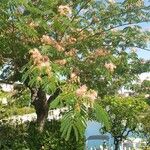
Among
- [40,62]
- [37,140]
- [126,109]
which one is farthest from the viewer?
[126,109]

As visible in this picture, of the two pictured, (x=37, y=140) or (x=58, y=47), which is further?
(x=37, y=140)

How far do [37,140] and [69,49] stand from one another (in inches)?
106

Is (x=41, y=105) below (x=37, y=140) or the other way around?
the other way around

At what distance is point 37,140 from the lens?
13.2 metres

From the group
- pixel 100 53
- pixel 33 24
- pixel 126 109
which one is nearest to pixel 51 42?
pixel 33 24

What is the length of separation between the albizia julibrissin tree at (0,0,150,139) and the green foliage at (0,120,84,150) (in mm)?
422

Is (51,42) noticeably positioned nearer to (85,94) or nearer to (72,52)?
(72,52)

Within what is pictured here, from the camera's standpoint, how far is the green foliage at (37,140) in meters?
13.0

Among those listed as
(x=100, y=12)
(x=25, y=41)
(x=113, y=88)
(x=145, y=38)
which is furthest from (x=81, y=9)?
(x=113, y=88)

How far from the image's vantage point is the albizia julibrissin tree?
21.8 ft

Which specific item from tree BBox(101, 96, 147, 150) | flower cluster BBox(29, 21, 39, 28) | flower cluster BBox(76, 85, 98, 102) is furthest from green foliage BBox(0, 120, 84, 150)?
flower cluster BBox(76, 85, 98, 102)

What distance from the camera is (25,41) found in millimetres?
11406

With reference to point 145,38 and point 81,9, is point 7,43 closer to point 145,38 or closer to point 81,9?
point 81,9

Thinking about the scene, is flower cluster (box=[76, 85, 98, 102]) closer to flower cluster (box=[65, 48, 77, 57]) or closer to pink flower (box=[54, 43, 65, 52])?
pink flower (box=[54, 43, 65, 52])
